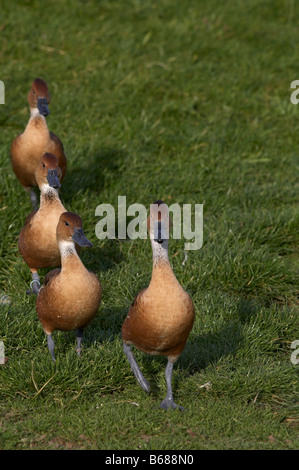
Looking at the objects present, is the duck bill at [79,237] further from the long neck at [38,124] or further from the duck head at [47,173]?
the long neck at [38,124]

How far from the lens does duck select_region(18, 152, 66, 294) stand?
5.92m

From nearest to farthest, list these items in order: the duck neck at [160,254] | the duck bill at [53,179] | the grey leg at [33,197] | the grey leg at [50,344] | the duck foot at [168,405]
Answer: the duck neck at [160,254]
the duck foot at [168,405]
the grey leg at [50,344]
the duck bill at [53,179]
the grey leg at [33,197]

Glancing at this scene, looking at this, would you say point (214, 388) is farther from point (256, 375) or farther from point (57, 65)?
point (57, 65)

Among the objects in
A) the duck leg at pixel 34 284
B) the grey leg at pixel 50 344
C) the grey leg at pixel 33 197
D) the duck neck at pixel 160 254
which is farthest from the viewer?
the grey leg at pixel 33 197

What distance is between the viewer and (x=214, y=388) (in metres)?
5.08

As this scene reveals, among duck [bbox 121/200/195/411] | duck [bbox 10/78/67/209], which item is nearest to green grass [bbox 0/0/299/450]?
duck [bbox 10/78/67/209]

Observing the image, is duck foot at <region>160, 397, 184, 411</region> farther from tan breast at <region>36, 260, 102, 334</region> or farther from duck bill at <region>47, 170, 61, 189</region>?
duck bill at <region>47, 170, 61, 189</region>

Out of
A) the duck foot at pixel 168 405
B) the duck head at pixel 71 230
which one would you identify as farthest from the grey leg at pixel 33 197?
the duck foot at pixel 168 405

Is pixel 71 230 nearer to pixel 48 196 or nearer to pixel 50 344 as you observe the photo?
pixel 50 344

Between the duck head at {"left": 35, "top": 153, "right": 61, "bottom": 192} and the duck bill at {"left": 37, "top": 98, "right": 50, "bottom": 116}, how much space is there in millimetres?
845

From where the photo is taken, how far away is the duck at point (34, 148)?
→ 7.05 meters

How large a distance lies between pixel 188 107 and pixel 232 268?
11.5ft

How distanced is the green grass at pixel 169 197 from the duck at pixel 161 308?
1.67 ft

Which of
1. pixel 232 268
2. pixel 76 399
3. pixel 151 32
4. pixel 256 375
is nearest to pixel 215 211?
pixel 232 268
